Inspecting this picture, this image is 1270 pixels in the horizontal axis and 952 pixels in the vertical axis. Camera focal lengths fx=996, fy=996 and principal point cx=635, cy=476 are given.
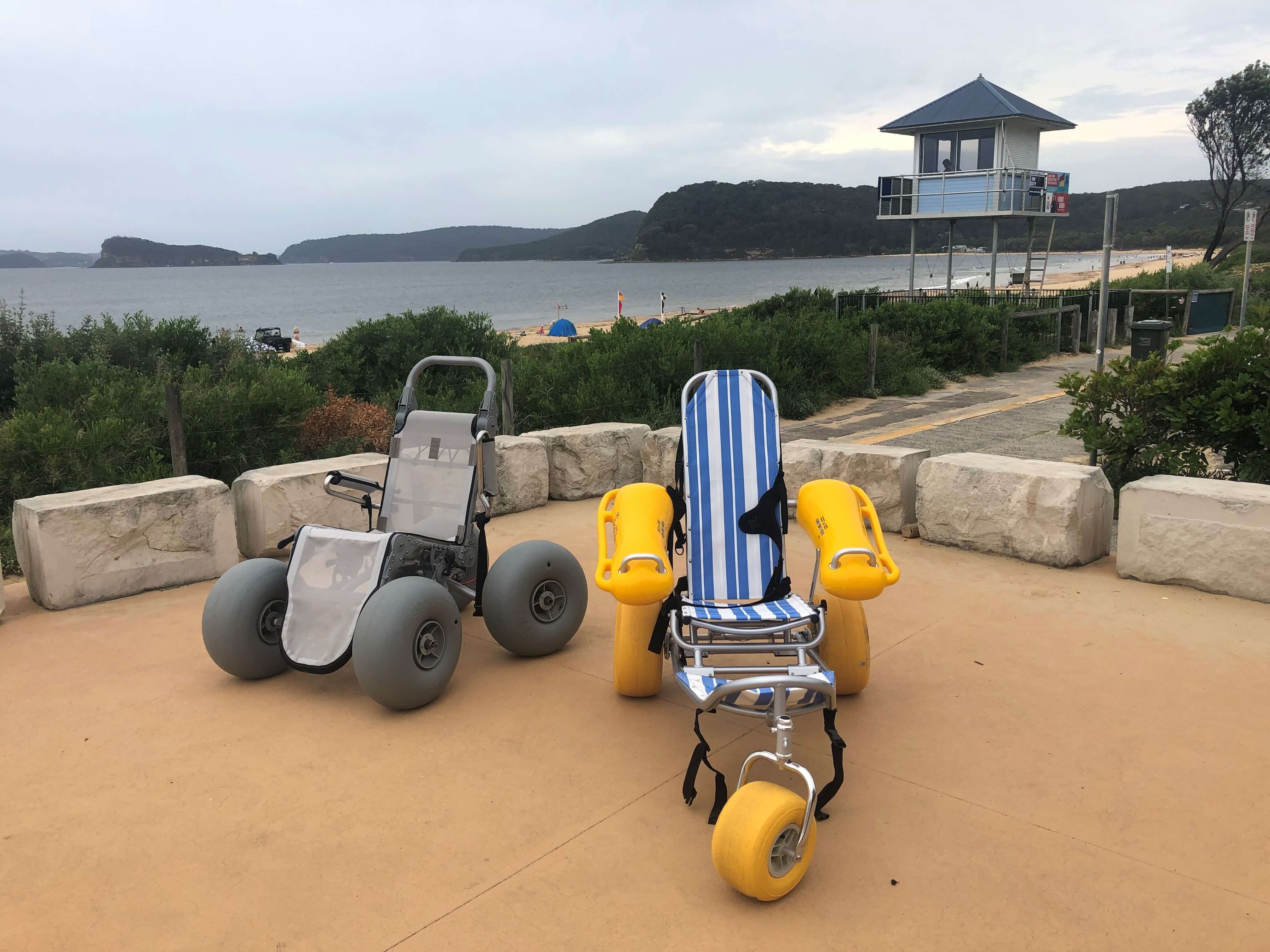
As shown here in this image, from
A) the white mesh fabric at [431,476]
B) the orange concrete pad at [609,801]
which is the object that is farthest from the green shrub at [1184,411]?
the white mesh fabric at [431,476]

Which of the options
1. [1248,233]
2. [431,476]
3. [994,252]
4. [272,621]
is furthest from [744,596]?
[994,252]

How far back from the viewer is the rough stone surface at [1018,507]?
6.07 metres

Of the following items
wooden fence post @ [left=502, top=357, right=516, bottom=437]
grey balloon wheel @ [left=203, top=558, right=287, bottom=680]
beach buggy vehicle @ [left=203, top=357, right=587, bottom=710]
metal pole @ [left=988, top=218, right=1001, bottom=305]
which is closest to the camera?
beach buggy vehicle @ [left=203, top=357, right=587, bottom=710]

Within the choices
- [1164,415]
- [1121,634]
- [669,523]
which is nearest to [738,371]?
[669,523]

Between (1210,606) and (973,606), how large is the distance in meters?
1.23

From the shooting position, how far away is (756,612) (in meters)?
4.09

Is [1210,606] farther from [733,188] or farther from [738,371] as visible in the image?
[733,188]

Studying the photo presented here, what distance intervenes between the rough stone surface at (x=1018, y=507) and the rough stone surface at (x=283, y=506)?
373 centimetres

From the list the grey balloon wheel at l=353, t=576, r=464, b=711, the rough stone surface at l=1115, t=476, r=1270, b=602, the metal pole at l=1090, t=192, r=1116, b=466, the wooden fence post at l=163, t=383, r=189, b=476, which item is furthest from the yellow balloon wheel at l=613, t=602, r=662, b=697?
the metal pole at l=1090, t=192, r=1116, b=466

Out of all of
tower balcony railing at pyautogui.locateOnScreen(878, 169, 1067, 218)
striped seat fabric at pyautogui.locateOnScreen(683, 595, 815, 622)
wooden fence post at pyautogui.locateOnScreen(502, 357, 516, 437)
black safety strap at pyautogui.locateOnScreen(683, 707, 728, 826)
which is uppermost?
tower balcony railing at pyautogui.locateOnScreen(878, 169, 1067, 218)

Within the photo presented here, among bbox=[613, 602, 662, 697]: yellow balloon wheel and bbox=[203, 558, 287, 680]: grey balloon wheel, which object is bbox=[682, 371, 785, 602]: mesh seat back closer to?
bbox=[613, 602, 662, 697]: yellow balloon wheel

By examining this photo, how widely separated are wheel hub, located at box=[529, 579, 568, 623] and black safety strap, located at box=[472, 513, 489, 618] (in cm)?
33

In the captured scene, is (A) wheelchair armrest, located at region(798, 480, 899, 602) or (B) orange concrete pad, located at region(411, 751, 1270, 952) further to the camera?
(A) wheelchair armrest, located at region(798, 480, 899, 602)

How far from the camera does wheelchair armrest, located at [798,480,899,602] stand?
3.80 meters
